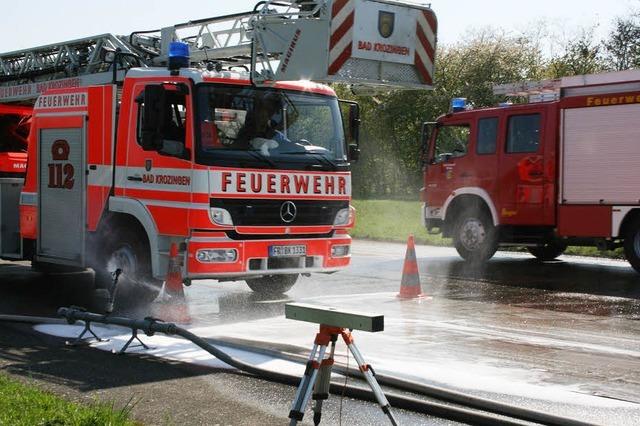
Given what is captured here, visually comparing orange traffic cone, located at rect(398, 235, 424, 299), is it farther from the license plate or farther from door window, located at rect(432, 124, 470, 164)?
door window, located at rect(432, 124, 470, 164)

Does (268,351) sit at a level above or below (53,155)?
below

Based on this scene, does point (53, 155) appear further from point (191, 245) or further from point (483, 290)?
point (483, 290)

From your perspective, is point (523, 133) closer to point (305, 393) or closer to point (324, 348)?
point (324, 348)

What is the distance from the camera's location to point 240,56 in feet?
38.7

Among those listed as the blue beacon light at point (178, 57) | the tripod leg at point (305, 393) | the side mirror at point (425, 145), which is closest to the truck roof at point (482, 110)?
the side mirror at point (425, 145)

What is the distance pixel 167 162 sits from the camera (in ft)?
33.2

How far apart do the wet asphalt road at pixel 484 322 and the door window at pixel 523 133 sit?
6.62 ft

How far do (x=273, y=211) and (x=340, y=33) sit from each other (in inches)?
79.3

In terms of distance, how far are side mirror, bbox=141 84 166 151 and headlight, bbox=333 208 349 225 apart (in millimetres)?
2188

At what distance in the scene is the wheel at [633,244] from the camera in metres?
14.1

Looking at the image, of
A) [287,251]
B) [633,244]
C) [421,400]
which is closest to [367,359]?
[421,400]

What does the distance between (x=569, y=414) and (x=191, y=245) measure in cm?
489

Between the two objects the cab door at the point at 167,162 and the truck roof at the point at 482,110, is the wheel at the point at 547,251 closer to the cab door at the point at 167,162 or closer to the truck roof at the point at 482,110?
the truck roof at the point at 482,110

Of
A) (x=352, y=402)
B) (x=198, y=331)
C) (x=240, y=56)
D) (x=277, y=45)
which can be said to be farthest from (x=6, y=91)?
(x=352, y=402)
